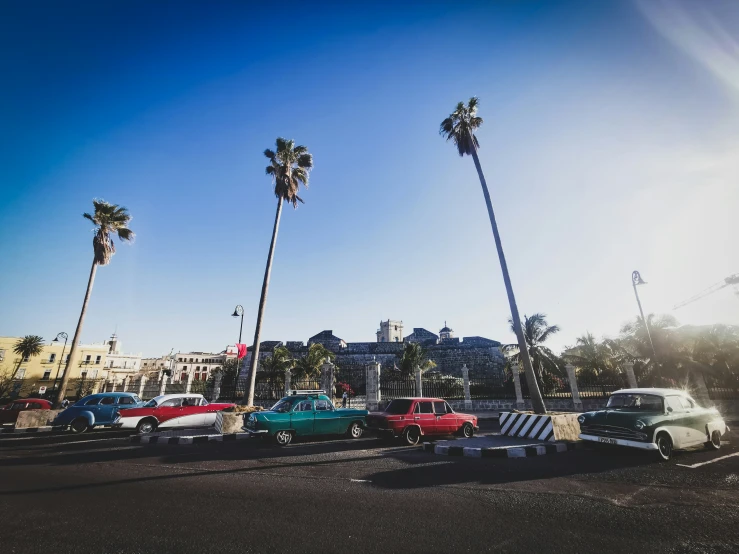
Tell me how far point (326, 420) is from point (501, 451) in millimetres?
5635

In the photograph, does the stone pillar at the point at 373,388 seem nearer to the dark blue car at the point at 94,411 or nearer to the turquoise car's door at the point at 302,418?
the turquoise car's door at the point at 302,418

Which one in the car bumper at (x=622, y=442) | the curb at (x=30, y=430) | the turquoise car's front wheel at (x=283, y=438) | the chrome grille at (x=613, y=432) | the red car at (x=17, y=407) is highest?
the red car at (x=17, y=407)

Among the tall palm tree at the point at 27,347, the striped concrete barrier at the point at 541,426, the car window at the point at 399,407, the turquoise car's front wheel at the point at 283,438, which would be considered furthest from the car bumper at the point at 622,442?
the tall palm tree at the point at 27,347

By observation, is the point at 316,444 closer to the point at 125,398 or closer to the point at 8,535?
the point at 8,535

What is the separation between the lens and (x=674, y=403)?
29.8 feet

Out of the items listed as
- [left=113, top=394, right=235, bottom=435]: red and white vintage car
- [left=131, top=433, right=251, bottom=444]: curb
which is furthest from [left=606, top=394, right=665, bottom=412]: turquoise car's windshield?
[left=113, top=394, right=235, bottom=435]: red and white vintage car

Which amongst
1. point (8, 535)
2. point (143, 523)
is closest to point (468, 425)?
point (143, 523)

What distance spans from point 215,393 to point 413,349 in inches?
727

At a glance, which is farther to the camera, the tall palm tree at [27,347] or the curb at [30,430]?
the tall palm tree at [27,347]

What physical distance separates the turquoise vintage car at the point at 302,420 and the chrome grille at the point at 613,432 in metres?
6.86

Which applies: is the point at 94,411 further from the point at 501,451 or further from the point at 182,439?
the point at 501,451

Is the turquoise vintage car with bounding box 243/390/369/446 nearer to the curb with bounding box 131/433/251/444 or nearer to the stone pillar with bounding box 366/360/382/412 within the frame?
the curb with bounding box 131/433/251/444

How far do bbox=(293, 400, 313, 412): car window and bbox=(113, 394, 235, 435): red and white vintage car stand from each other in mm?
5367

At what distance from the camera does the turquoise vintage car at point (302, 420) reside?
34.6ft
